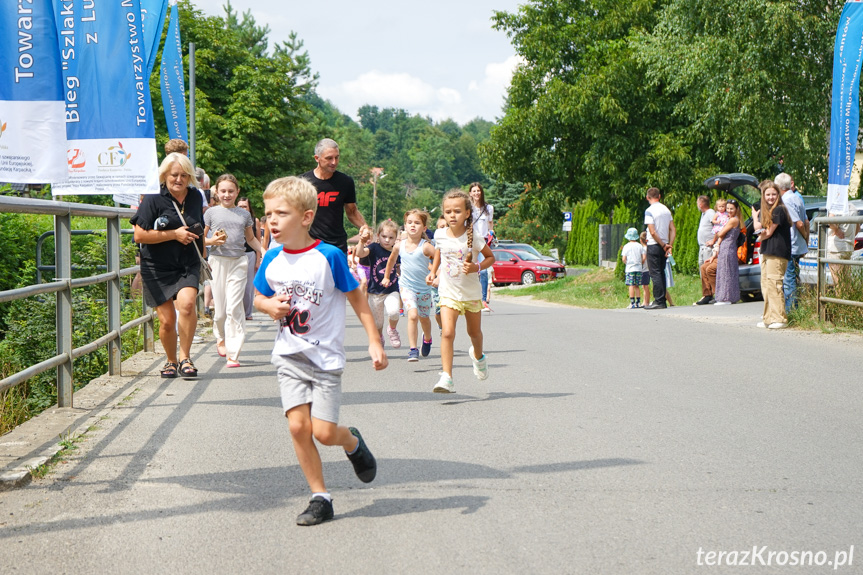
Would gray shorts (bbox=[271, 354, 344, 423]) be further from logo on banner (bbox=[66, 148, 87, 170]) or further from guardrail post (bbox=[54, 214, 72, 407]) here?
logo on banner (bbox=[66, 148, 87, 170])

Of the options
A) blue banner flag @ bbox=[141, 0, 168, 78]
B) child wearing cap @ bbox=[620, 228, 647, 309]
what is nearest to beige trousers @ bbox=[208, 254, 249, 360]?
blue banner flag @ bbox=[141, 0, 168, 78]

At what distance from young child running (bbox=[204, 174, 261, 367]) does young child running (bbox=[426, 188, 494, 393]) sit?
2.64m

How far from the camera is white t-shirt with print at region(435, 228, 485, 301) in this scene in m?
8.14

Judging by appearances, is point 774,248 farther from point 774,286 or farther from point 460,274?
point 460,274

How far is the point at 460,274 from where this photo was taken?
26.7 ft

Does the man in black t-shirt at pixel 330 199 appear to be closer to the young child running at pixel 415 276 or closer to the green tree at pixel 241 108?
the young child running at pixel 415 276

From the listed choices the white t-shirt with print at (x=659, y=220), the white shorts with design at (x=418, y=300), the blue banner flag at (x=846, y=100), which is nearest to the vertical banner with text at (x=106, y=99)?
the white shorts with design at (x=418, y=300)

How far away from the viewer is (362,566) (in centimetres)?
388

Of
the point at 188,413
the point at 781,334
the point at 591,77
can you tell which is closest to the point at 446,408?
the point at 188,413

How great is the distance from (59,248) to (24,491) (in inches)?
101

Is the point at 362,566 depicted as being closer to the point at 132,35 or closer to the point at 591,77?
the point at 132,35

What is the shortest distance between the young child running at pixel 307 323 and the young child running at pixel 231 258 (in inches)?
212

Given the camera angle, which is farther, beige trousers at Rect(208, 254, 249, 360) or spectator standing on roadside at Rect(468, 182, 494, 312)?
spectator standing on roadside at Rect(468, 182, 494, 312)

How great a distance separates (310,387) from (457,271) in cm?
363
